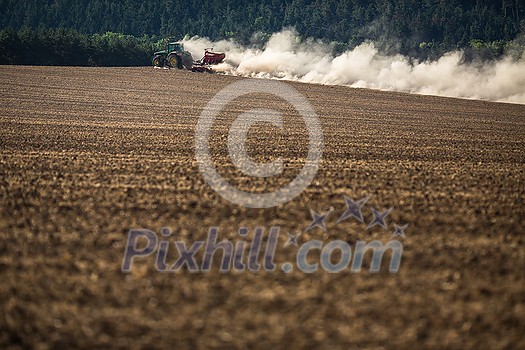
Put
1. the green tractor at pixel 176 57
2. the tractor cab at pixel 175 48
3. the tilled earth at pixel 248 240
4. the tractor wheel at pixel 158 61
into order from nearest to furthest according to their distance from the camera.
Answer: the tilled earth at pixel 248 240 → the green tractor at pixel 176 57 → the tractor cab at pixel 175 48 → the tractor wheel at pixel 158 61

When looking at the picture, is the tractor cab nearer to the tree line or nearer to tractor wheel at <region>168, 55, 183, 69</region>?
tractor wheel at <region>168, 55, 183, 69</region>

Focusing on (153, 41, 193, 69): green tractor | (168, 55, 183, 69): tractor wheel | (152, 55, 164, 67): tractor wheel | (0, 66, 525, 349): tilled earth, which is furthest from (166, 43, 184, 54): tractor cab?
(0, 66, 525, 349): tilled earth

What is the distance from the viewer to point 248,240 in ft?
21.3

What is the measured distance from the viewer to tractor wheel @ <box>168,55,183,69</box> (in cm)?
4969

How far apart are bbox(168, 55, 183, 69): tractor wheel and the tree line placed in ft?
250

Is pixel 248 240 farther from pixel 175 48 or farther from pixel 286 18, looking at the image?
pixel 286 18

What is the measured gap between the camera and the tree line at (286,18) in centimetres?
13825

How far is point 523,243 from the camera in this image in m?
6.77

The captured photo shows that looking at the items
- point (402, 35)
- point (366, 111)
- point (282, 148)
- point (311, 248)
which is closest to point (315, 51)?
point (366, 111)

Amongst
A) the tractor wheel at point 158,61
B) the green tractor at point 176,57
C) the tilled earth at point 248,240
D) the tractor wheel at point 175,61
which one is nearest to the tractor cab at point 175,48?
the green tractor at point 176,57

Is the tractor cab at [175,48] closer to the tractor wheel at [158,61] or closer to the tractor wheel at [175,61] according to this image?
the tractor wheel at [175,61]

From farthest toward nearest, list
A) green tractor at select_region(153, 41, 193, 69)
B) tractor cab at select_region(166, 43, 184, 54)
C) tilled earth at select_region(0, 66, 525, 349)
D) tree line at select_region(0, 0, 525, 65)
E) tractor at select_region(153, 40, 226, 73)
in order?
tree line at select_region(0, 0, 525, 65), tractor cab at select_region(166, 43, 184, 54), green tractor at select_region(153, 41, 193, 69), tractor at select_region(153, 40, 226, 73), tilled earth at select_region(0, 66, 525, 349)

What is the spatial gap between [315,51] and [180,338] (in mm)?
53598

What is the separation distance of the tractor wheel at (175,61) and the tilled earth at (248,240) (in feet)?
115
